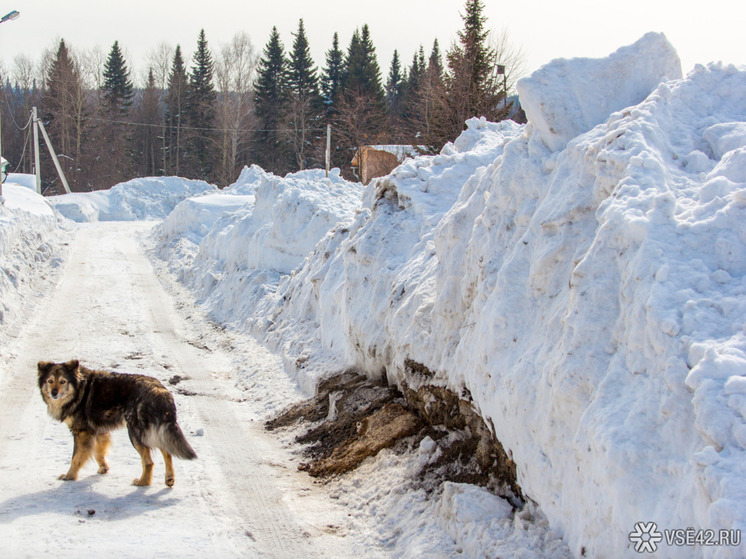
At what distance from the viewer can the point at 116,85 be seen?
6219 centimetres

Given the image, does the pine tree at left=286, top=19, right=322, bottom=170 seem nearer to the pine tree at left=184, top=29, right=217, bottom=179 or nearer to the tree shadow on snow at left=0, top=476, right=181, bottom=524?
the pine tree at left=184, top=29, right=217, bottom=179

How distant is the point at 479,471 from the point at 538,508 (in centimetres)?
97

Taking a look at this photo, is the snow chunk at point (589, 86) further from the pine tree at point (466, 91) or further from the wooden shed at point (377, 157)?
the wooden shed at point (377, 157)

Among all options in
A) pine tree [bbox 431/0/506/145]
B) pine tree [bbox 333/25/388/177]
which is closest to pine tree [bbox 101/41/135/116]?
pine tree [bbox 333/25/388/177]

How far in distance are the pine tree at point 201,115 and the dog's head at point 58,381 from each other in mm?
55001

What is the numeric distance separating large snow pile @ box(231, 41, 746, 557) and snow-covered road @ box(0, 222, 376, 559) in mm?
1870

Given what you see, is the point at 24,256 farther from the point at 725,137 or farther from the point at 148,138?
the point at 148,138

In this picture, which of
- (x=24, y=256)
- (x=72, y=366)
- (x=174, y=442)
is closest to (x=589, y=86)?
(x=174, y=442)

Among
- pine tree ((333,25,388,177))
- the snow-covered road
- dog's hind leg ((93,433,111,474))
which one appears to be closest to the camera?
the snow-covered road

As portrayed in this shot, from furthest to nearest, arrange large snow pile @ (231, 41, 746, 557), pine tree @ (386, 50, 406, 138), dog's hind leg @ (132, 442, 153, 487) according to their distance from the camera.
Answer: pine tree @ (386, 50, 406, 138)
dog's hind leg @ (132, 442, 153, 487)
large snow pile @ (231, 41, 746, 557)

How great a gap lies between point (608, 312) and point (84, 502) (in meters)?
4.79

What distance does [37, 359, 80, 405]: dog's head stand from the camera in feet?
21.2

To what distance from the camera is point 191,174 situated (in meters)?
61.2

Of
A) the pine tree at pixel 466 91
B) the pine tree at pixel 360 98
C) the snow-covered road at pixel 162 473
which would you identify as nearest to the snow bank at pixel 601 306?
the snow-covered road at pixel 162 473
